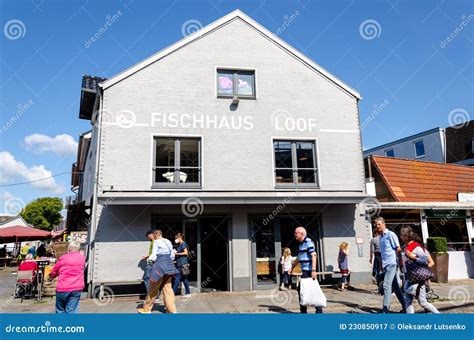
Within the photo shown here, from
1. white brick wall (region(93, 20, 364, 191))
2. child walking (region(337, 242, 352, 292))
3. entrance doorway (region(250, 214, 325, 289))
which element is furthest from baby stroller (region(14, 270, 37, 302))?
child walking (region(337, 242, 352, 292))

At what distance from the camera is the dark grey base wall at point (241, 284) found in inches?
422

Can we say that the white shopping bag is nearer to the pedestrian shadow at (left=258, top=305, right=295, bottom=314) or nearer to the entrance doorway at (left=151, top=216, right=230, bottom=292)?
the pedestrian shadow at (left=258, top=305, right=295, bottom=314)

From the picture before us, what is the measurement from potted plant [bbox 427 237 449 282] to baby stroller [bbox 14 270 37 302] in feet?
43.5

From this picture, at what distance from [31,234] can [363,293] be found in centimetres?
1923

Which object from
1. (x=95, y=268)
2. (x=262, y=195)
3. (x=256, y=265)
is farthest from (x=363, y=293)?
(x=95, y=268)

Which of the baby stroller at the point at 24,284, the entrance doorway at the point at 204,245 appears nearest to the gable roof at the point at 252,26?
the entrance doorway at the point at 204,245

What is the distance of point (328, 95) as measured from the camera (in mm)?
12789

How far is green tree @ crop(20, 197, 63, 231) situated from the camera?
50.2 m

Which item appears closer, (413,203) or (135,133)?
(135,133)

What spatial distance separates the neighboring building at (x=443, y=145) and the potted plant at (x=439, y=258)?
13.8 meters

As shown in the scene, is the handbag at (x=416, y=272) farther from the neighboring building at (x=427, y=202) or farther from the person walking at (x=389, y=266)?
the neighboring building at (x=427, y=202)

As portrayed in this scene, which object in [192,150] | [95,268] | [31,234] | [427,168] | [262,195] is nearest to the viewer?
[95,268]

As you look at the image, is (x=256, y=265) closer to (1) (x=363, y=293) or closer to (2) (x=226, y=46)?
(1) (x=363, y=293)

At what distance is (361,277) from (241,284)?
4.13 metres
